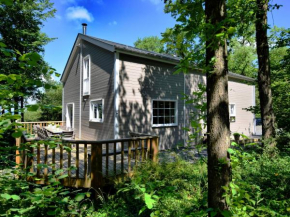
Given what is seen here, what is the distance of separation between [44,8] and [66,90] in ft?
32.4

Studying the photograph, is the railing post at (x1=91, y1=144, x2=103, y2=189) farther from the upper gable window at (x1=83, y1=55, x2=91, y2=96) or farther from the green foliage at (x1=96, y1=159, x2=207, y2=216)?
the upper gable window at (x1=83, y1=55, x2=91, y2=96)

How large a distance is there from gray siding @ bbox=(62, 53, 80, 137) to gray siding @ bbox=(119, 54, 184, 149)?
4.68m

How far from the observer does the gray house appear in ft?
25.0

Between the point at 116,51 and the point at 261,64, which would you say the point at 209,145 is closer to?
the point at 261,64

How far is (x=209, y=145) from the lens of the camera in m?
1.68

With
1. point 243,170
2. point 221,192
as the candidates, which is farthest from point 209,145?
point 243,170

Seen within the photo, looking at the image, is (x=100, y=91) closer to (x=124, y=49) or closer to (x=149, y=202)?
(x=124, y=49)

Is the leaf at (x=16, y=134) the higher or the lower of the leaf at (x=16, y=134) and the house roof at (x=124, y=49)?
the lower

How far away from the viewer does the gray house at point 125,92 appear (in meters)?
7.63

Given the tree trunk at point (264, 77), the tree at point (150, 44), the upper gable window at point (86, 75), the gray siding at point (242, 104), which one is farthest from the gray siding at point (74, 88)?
the tree at point (150, 44)

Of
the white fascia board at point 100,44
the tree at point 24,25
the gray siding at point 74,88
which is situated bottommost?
the gray siding at point 74,88

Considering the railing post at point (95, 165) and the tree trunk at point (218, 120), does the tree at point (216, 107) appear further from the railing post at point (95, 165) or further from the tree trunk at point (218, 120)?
the railing post at point (95, 165)

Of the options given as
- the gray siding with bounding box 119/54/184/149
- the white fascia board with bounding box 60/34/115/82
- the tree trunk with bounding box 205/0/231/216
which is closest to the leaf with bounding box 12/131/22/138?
the tree trunk with bounding box 205/0/231/216

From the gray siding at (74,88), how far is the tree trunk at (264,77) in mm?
9527
